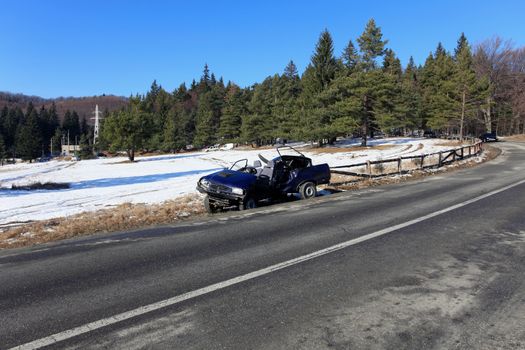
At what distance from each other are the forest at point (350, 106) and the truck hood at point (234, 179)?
3198 cm

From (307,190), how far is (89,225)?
23.0 ft

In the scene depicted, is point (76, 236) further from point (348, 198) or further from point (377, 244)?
point (348, 198)

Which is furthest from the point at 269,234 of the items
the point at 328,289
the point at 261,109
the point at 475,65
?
the point at 475,65

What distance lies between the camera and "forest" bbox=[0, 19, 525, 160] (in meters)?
44.5

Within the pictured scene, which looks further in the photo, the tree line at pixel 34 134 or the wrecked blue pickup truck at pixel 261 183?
the tree line at pixel 34 134

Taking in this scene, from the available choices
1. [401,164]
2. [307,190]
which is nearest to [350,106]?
[401,164]

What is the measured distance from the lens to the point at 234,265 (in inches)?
228

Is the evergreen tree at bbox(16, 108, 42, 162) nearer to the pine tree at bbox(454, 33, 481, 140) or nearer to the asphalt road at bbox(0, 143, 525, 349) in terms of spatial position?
the pine tree at bbox(454, 33, 481, 140)

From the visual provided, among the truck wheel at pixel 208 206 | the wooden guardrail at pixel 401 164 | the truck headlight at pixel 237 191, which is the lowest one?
the truck wheel at pixel 208 206

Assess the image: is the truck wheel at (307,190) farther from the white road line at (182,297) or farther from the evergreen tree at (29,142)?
the evergreen tree at (29,142)

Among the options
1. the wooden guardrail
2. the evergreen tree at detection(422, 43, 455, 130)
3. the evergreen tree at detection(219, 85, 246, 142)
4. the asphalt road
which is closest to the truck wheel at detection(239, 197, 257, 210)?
the asphalt road

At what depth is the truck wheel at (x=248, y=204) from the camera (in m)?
11.1

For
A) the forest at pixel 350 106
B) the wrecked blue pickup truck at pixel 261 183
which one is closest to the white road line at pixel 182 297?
the wrecked blue pickup truck at pixel 261 183

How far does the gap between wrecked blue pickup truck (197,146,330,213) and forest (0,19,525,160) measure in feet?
98.3
